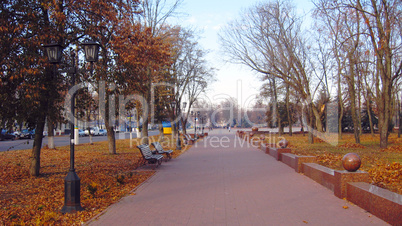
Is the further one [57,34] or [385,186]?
[57,34]

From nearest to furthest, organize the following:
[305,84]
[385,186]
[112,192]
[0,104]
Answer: [385,186]
[112,192]
[0,104]
[305,84]

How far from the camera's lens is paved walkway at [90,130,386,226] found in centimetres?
579

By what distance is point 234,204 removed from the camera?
6.99 metres

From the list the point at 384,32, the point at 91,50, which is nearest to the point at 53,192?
the point at 91,50

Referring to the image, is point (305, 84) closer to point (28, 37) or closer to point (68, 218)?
point (28, 37)

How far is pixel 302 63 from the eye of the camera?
27.0 m

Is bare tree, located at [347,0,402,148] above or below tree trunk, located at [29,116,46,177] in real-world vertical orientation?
above

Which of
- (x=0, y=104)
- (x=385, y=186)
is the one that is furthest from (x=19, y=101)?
(x=385, y=186)

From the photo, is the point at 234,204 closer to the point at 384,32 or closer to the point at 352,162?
the point at 352,162

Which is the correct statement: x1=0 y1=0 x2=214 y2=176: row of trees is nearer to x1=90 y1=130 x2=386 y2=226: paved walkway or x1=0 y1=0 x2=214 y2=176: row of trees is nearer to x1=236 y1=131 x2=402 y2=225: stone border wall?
x1=90 y1=130 x2=386 y2=226: paved walkway

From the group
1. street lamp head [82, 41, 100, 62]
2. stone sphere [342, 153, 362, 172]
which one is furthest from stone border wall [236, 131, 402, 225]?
street lamp head [82, 41, 100, 62]

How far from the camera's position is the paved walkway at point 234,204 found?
579cm

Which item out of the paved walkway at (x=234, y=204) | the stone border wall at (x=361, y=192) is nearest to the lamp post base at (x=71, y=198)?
the paved walkway at (x=234, y=204)

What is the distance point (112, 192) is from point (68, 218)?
7.65ft
